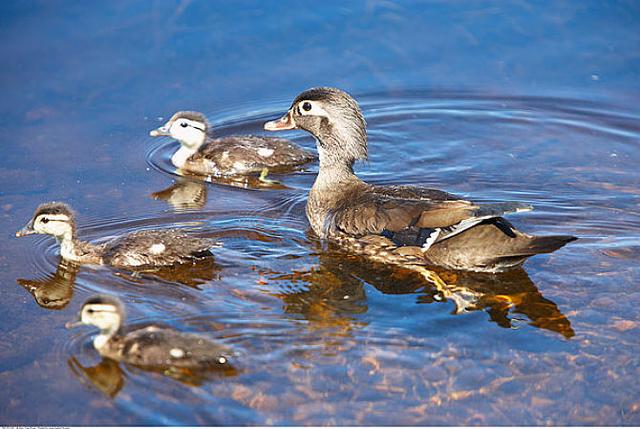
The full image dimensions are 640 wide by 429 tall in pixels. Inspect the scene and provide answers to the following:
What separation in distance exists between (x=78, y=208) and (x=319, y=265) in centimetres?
212

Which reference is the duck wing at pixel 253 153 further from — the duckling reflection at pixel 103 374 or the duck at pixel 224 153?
the duckling reflection at pixel 103 374

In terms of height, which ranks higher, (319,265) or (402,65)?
(402,65)

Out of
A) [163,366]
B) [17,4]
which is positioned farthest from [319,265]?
[17,4]

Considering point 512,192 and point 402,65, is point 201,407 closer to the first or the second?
point 512,192

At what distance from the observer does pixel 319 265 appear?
6812 millimetres

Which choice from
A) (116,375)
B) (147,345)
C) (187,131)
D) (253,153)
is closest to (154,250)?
(147,345)

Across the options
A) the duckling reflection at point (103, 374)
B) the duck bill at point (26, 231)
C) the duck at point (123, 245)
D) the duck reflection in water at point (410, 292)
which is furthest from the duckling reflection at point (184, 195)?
the duckling reflection at point (103, 374)

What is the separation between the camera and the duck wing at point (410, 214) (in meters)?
6.32

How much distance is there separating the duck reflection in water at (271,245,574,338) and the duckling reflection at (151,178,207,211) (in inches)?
56.2

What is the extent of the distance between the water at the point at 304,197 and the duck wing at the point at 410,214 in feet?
0.91

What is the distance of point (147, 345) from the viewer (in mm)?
5477

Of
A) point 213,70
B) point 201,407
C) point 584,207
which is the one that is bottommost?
point 201,407

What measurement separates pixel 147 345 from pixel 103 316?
12.8 inches

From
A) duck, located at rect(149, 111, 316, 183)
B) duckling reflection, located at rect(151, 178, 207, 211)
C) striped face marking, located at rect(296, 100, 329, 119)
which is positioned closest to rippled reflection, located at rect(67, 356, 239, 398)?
duckling reflection, located at rect(151, 178, 207, 211)
